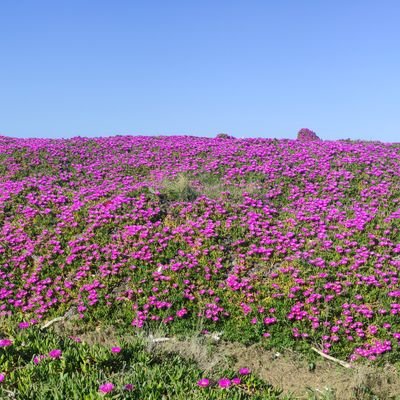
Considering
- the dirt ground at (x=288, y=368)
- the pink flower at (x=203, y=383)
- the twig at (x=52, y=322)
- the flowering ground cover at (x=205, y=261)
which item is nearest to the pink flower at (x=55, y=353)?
the flowering ground cover at (x=205, y=261)

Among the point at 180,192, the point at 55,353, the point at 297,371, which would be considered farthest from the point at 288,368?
the point at 180,192

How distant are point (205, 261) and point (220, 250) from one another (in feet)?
1.75

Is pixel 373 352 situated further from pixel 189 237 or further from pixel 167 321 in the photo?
pixel 189 237

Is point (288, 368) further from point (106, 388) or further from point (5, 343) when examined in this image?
point (5, 343)

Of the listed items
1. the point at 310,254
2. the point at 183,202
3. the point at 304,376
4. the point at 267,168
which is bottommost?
the point at 304,376

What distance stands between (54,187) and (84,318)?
21.7 feet

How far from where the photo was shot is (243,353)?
8250mm

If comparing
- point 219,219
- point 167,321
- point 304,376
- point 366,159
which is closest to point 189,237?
point 219,219

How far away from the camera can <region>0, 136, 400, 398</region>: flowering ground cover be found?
8539 mm

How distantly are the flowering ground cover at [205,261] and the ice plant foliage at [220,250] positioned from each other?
34 millimetres

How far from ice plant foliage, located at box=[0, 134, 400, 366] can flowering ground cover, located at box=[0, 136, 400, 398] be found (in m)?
0.03

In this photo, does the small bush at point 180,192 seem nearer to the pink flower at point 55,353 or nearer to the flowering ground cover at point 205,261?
the flowering ground cover at point 205,261

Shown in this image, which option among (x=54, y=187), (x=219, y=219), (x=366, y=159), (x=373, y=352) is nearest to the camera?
(x=373, y=352)

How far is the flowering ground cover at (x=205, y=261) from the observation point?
854cm
